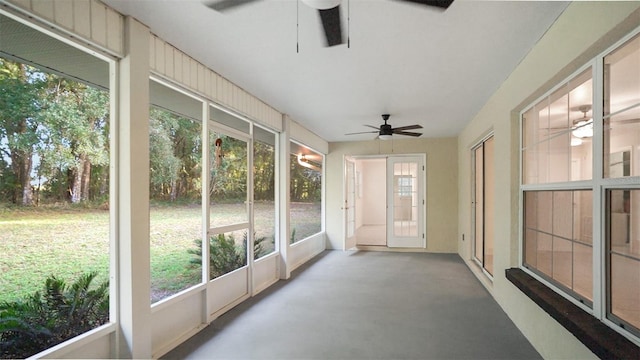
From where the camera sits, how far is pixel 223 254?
3795 mm

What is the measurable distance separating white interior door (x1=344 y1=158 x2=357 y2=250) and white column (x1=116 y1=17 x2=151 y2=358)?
5.43m

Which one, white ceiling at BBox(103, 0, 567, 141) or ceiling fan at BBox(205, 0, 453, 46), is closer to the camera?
ceiling fan at BBox(205, 0, 453, 46)

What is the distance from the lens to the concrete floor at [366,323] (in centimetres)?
273

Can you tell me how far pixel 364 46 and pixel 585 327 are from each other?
7.96 feet

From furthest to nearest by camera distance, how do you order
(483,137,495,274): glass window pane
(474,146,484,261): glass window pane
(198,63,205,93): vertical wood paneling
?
(474,146,484,261): glass window pane
(483,137,495,274): glass window pane
(198,63,205,93): vertical wood paneling

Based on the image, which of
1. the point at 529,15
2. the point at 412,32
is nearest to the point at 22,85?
the point at 412,32

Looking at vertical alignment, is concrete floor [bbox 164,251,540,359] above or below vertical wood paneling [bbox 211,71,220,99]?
below

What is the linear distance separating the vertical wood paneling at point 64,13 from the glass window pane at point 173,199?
0.85 metres

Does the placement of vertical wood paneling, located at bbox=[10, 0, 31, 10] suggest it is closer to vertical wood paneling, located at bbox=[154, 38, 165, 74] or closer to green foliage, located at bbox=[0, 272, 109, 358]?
vertical wood paneling, located at bbox=[154, 38, 165, 74]

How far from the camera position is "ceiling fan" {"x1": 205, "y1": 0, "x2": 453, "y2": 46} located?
1.51m

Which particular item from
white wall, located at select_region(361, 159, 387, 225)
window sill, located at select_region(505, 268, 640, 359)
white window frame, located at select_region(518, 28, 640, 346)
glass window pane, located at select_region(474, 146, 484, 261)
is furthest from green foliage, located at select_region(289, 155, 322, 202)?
white wall, located at select_region(361, 159, 387, 225)

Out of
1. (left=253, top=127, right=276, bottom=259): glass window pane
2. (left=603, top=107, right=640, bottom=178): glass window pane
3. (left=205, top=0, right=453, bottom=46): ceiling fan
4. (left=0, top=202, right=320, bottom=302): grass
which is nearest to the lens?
(left=205, top=0, right=453, bottom=46): ceiling fan

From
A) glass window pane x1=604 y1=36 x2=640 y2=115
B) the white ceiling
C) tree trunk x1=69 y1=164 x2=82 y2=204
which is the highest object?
the white ceiling

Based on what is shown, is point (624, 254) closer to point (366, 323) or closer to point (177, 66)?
point (366, 323)
